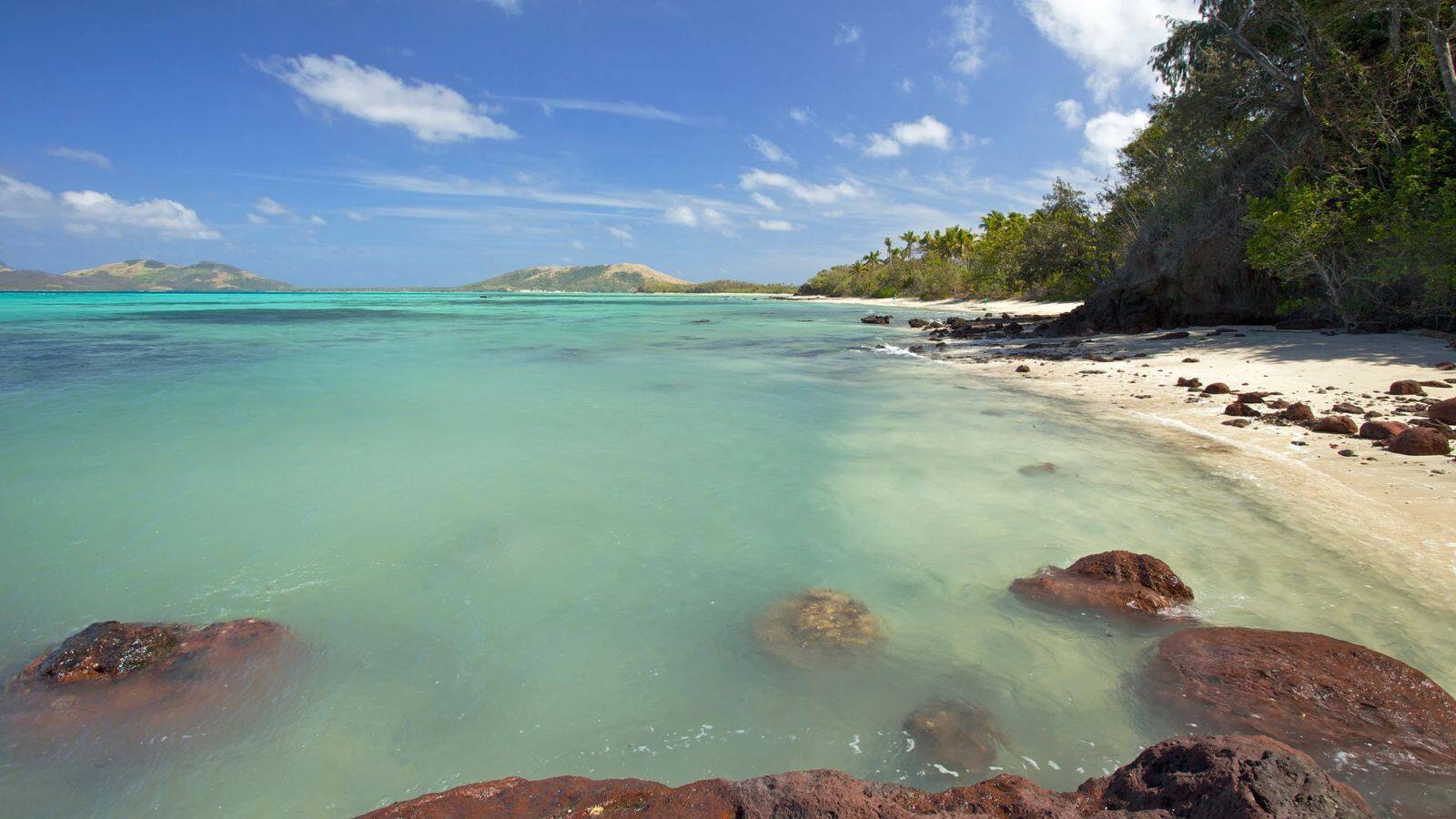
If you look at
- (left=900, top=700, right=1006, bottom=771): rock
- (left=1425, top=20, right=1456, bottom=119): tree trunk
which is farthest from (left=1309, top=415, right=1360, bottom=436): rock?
(left=1425, top=20, right=1456, bottom=119): tree trunk

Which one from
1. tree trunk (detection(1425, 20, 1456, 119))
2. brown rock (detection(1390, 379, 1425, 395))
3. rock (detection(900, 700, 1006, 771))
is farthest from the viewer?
tree trunk (detection(1425, 20, 1456, 119))

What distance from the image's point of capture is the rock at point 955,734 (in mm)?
3008

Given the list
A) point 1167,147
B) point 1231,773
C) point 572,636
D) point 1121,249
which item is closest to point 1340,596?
point 1231,773

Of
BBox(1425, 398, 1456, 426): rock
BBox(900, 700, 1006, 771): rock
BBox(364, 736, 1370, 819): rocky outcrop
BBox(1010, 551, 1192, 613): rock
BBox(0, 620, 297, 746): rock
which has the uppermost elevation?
BBox(1425, 398, 1456, 426): rock

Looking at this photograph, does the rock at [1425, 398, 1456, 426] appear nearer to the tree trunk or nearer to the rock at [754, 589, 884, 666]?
the rock at [754, 589, 884, 666]

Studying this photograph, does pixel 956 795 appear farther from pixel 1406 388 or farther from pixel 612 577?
pixel 1406 388

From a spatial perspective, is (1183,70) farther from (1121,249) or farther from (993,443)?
(993,443)

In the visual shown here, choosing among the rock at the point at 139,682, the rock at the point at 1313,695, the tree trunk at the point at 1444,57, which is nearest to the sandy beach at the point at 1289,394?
the rock at the point at 1313,695

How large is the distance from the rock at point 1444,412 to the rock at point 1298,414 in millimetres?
1097

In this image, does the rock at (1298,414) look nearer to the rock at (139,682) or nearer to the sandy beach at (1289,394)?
the sandy beach at (1289,394)

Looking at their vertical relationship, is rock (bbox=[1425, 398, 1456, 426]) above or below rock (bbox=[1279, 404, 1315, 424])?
above

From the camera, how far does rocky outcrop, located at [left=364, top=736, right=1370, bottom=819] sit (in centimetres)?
180

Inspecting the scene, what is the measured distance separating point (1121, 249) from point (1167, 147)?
6.00m

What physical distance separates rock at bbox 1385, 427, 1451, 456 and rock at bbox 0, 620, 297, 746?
10508 millimetres
